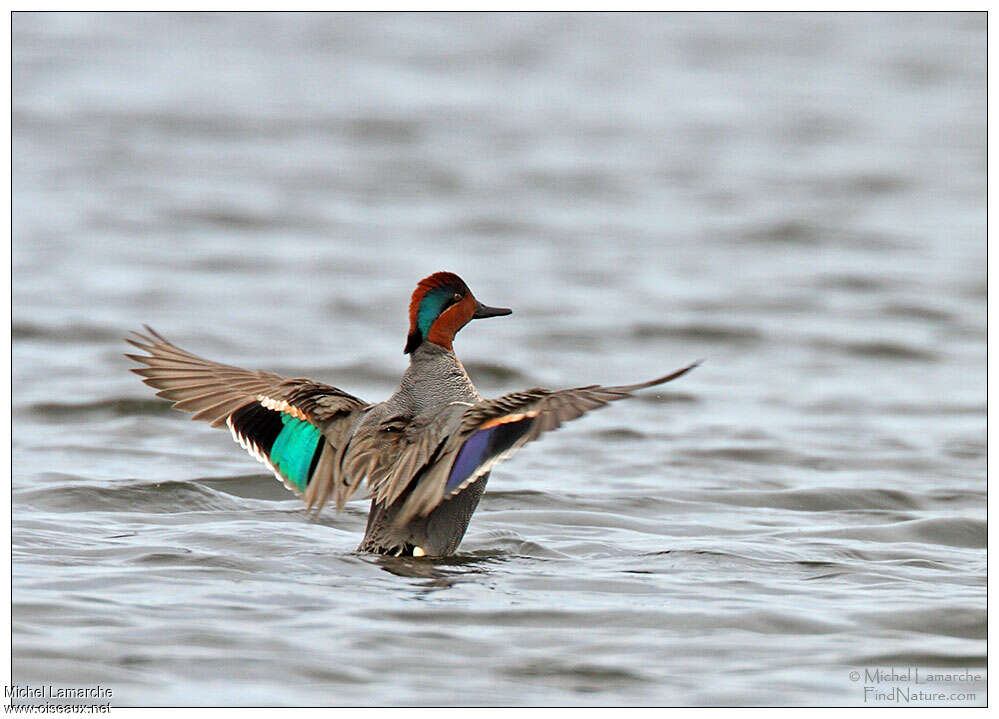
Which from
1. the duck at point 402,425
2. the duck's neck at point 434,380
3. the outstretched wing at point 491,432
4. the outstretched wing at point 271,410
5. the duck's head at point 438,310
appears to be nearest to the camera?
the outstretched wing at point 491,432

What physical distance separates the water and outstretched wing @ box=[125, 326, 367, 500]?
1.17ft

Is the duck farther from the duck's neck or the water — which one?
the water

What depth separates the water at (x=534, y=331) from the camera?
16.7ft

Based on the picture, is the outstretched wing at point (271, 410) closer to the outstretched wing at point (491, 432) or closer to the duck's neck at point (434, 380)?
the duck's neck at point (434, 380)

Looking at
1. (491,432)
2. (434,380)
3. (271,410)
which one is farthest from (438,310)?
(491,432)

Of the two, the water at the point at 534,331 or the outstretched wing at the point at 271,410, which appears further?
the outstretched wing at the point at 271,410

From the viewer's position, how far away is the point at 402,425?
6.14 metres

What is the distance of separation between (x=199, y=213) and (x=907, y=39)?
1333 cm

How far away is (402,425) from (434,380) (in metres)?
0.30

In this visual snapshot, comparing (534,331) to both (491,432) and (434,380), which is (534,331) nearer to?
(434,380)

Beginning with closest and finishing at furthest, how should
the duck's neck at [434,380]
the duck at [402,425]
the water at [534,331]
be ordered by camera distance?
the water at [534,331] < the duck at [402,425] < the duck's neck at [434,380]

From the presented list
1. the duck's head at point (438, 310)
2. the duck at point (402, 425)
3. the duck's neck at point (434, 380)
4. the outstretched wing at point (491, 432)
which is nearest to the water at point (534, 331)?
the duck at point (402, 425)

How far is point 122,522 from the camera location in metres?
6.71

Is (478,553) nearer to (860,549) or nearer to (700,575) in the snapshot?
(700,575)
